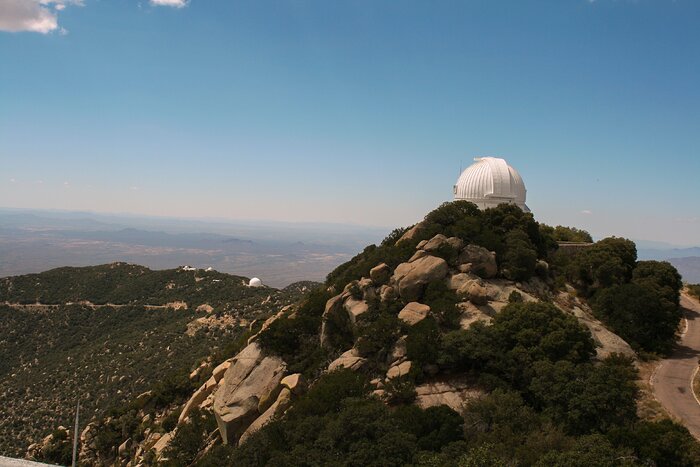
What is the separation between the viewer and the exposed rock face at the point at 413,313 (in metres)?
18.4

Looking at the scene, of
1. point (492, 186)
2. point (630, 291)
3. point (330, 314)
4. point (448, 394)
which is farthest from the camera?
point (492, 186)

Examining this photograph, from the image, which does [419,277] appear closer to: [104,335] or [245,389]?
[245,389]

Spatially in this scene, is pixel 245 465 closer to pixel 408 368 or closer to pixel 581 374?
pixel 408 368

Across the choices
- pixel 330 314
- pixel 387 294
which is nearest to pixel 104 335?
pixel 330 314

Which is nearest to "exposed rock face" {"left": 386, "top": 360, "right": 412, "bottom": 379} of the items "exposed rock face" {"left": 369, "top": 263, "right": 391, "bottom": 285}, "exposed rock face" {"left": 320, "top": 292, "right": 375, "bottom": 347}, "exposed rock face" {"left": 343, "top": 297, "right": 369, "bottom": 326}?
"exposed rock face" {"left": 320, "top": 292, "right": 375, "bottom": 347}

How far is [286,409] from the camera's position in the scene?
55.9 feet

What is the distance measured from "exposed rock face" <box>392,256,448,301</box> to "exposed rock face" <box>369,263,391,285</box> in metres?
0.91

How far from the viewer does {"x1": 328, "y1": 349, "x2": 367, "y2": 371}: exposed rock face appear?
57.2 feet

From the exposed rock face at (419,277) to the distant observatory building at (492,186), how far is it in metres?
12.3

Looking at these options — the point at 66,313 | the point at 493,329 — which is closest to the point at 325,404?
the point at 493,329

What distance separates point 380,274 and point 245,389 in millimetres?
7973

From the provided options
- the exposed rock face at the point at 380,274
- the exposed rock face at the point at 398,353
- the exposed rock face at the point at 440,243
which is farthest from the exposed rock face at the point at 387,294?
the exposed rock face at the point at 398,353

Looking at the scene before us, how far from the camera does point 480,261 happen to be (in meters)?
22.1

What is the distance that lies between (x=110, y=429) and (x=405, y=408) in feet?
58.1
